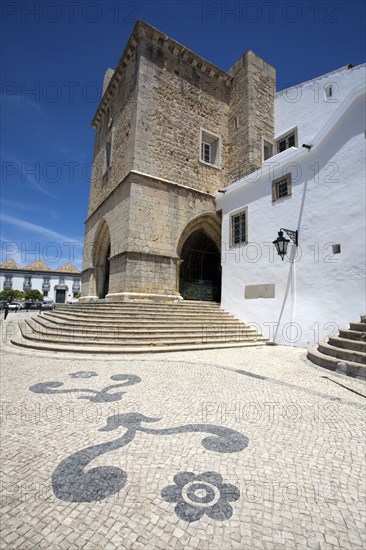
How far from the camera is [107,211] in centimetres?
1337

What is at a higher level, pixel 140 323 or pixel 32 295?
pixel 32 295

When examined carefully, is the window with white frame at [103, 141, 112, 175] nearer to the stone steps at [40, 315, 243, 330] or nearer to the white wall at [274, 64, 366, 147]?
the white wall at [274, 64, 366, 147]

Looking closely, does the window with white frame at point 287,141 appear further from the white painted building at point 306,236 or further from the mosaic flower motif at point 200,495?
the mosaic flower motif at point 200,495

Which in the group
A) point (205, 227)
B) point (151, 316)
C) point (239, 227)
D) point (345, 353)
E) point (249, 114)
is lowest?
point (345, 353)

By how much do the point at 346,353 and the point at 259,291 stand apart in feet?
15.0

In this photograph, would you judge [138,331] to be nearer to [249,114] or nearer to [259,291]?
[259,291]

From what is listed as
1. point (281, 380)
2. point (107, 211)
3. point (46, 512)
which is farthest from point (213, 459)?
point (107, 211)

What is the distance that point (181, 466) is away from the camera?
1.93 meters

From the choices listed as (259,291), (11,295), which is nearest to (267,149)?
(259,291)

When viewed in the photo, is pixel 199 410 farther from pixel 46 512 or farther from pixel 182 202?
pixel 182 202

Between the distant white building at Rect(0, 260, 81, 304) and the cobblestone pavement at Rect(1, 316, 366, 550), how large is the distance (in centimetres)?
4835

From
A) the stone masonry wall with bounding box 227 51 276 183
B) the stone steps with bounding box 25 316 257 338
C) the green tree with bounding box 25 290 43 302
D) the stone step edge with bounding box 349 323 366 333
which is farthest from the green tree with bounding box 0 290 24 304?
the stone step edge with bounding box 349 323 366 333

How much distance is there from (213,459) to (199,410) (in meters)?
0.93

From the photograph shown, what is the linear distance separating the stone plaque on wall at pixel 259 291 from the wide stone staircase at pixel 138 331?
1081 mm
